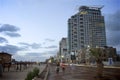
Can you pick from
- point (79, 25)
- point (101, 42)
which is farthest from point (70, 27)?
point (101, 42)

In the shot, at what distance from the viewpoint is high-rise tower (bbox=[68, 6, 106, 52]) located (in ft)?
553

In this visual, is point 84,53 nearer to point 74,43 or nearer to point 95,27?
point 74,43

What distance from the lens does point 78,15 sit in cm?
16875

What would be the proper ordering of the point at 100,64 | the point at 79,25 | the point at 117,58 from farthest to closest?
the point at 79,25, the point at 117,58, the point at 100,64

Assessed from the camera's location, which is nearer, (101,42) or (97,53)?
(97,53)

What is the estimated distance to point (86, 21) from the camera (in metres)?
170

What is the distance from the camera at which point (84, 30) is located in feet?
564

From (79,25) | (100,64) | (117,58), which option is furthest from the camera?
(79,25)

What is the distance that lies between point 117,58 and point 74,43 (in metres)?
55.2

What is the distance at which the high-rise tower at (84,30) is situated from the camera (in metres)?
169

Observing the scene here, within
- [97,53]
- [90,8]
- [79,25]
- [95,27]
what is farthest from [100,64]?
[90,8]

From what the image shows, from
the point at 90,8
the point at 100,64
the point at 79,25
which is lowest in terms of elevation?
the point at 100,64

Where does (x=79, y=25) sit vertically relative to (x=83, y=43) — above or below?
above

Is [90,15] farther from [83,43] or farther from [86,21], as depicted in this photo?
[83,43]
